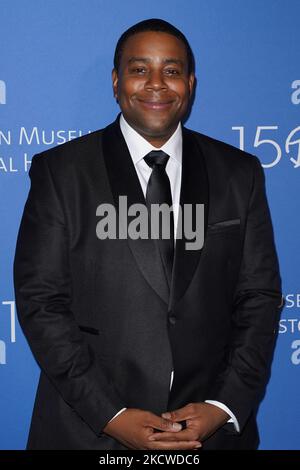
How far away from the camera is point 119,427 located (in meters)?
1.60

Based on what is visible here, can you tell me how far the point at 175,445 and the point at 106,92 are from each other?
1.22 metres

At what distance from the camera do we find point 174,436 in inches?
62.5

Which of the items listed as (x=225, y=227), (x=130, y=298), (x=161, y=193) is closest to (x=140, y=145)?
(x=161, y=193)

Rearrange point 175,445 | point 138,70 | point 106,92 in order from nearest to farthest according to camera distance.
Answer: point 175,445 < point 138,70 < point 106,92

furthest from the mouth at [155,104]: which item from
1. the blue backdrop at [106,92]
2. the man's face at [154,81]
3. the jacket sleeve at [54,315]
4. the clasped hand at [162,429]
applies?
the clasped hand at [162,429]

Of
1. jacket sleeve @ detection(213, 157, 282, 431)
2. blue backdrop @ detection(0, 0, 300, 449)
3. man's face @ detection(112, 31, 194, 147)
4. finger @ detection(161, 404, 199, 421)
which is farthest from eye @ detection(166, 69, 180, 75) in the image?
finger @ detection(161, 404, 199, 421)

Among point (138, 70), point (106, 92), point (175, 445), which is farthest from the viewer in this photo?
point (106, 92)

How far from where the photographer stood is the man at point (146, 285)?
161 centimetres

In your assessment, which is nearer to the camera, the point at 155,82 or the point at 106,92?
the point at 155,82

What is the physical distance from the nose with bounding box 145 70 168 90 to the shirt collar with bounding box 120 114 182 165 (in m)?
0.14

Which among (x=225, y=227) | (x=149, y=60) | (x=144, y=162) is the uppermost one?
(x=149, y=60)

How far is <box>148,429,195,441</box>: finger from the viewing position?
61.9 inches

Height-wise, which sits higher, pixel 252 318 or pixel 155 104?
pixel 155 104

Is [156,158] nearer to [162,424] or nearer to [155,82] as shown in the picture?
[155,82]
